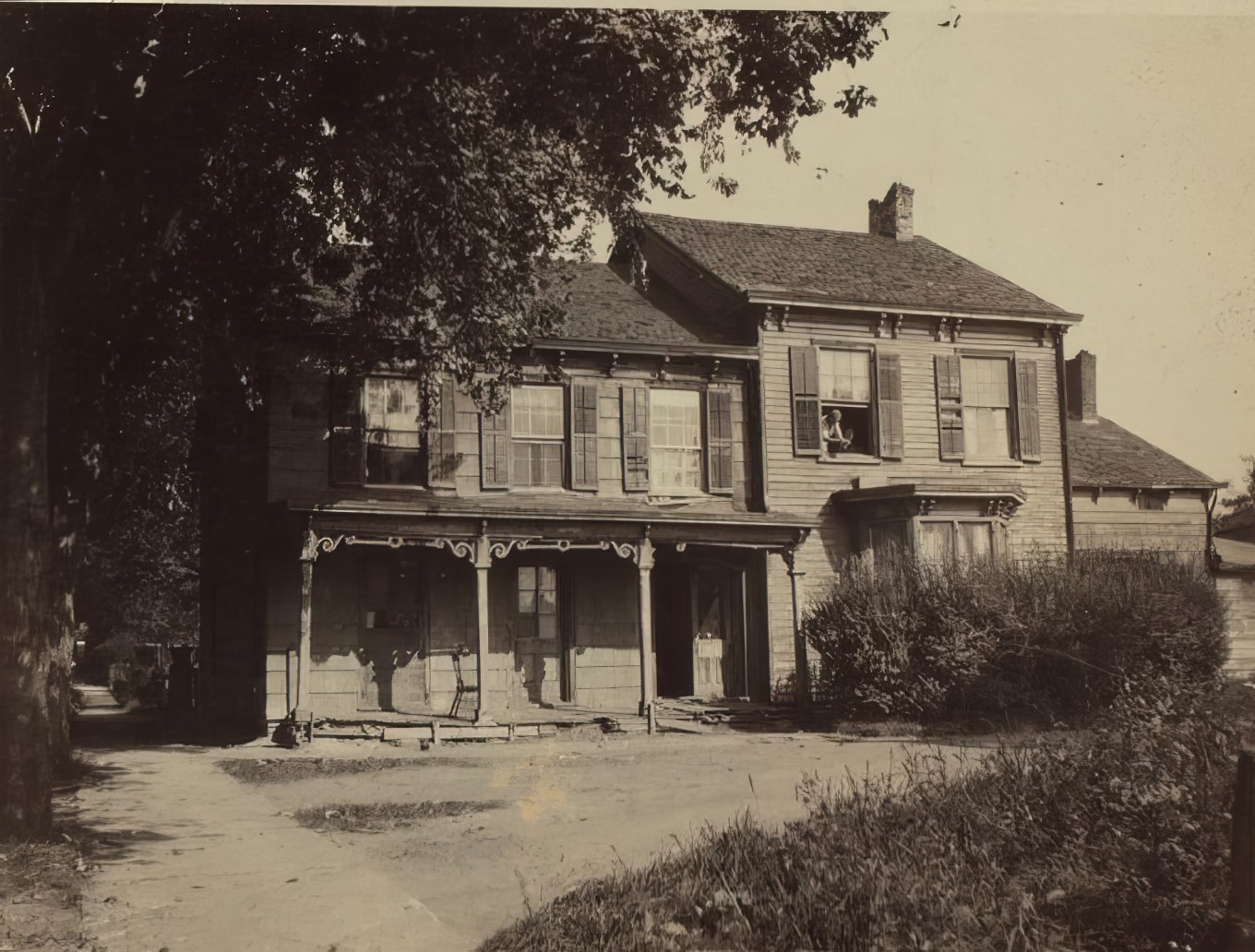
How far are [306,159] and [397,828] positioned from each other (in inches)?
234

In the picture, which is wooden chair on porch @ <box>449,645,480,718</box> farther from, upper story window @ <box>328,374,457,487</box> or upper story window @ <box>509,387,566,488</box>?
upper story window @ <box>509,387,566,488</box>

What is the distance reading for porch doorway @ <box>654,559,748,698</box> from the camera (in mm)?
20375

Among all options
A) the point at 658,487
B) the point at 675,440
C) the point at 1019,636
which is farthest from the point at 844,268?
the point at 1019,636

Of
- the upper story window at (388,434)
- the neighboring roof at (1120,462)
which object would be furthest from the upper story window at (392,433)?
the neighboring roof at (1120,462)

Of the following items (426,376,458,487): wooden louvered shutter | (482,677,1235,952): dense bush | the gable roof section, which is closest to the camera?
(482,677,1235,952): dense bush

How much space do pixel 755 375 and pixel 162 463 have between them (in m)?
10.2

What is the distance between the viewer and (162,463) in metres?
19.7

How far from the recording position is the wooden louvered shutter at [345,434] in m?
17.9

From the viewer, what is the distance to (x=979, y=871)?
260 inches

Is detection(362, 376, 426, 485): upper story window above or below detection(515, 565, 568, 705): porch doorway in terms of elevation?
above

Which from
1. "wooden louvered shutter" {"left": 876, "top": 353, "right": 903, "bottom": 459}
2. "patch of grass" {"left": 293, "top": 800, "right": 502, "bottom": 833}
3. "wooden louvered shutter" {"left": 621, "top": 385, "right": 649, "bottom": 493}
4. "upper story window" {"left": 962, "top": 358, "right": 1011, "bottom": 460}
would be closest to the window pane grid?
"wooden louvered shutter" {"left": 876, "top": 353, "right": 903, "bottom": 459}

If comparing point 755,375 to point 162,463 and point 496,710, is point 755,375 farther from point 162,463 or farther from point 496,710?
point 162,463

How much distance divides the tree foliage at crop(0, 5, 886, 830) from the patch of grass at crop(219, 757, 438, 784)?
7.38 feet

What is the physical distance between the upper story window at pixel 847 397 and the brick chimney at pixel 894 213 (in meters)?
4.17
